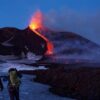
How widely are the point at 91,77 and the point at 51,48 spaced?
210 feet

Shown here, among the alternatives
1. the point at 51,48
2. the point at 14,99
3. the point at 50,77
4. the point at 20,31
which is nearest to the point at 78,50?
the point at 51,48

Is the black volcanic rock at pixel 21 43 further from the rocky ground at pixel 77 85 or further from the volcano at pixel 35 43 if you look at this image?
the rocky ground at pixel 77 85

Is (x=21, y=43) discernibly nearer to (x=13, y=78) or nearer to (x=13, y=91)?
(x=13, y=91)

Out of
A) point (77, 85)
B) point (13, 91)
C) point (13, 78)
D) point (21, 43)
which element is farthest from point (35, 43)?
point (13, 78)

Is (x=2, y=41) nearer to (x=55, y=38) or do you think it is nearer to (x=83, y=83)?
(x=55, y=38)

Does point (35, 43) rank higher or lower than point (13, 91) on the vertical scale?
higher

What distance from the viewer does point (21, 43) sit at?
9225 cm

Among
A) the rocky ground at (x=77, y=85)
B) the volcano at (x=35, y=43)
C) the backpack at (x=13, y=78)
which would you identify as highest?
the volcano at (x=35, y=43)

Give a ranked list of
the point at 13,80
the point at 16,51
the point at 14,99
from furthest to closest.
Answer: the point at 16,51 < the point at 14,99 < the point at 13,80

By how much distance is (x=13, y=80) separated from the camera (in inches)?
734

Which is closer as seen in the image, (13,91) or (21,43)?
(13,91)

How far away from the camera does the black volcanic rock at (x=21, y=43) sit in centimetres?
9031

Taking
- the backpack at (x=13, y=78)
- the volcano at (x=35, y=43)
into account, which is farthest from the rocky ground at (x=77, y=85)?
the volcano at (x=35, y=43)

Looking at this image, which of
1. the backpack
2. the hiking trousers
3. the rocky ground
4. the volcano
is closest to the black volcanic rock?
the volcano
